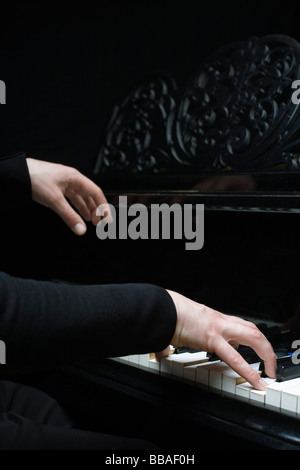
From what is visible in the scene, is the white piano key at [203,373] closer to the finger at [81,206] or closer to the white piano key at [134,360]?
the white piano key at [134,360]

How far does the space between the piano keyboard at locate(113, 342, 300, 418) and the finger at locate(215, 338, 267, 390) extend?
0.02 m

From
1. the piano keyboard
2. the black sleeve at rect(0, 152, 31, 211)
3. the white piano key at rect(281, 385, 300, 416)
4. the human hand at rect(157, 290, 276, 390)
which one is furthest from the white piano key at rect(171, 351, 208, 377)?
the black sleeve at rect(0, 152, 31, 211)

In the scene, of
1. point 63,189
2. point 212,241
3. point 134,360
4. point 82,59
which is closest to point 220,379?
point 134,360

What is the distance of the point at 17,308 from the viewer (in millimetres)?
780

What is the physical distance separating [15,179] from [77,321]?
751 millimetres

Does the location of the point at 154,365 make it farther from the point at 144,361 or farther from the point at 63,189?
the point at 63,189

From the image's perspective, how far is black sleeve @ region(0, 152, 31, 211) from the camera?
1463 mm

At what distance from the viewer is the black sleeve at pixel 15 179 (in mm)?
1463

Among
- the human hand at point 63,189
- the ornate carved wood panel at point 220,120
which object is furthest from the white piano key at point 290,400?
the human hand at point 63,189

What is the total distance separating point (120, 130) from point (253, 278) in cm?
71

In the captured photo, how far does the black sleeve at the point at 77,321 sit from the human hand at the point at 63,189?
547mm

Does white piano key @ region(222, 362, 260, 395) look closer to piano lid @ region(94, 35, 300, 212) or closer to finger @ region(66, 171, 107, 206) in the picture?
piano lid @ region(94, 35, 300, 212)

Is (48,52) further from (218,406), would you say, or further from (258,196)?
(218,406)
